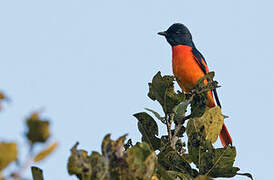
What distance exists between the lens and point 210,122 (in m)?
2.42

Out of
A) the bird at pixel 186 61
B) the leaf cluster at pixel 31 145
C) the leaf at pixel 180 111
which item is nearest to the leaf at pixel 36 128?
the leaf cluster at pixel 31 145

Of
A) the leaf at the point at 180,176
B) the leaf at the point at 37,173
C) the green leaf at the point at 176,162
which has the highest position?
the leaf at the point at 37,173

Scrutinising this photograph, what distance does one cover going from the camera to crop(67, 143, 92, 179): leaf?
1.37 meters

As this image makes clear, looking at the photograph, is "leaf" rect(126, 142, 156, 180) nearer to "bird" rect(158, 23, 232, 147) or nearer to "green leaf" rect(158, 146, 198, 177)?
"green leaf" rect(158, 146, 198, 177)

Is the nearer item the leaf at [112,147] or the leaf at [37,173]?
the leaf at [112,147]

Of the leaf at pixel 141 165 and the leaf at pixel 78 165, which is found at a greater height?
the leaf at pixel 78 165

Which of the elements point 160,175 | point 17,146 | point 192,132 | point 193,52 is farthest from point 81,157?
point 193,52

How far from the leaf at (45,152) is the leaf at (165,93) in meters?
1.90

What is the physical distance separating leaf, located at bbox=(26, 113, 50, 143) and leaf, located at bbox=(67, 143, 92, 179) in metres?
0.60

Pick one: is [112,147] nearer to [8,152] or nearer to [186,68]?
[8,152]

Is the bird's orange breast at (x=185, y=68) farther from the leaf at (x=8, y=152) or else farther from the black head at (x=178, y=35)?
the leaf at (x=8, y=152)

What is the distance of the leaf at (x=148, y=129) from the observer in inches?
99.9

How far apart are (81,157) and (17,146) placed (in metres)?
0.59

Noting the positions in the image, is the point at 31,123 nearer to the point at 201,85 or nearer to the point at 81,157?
the point at 81,157
